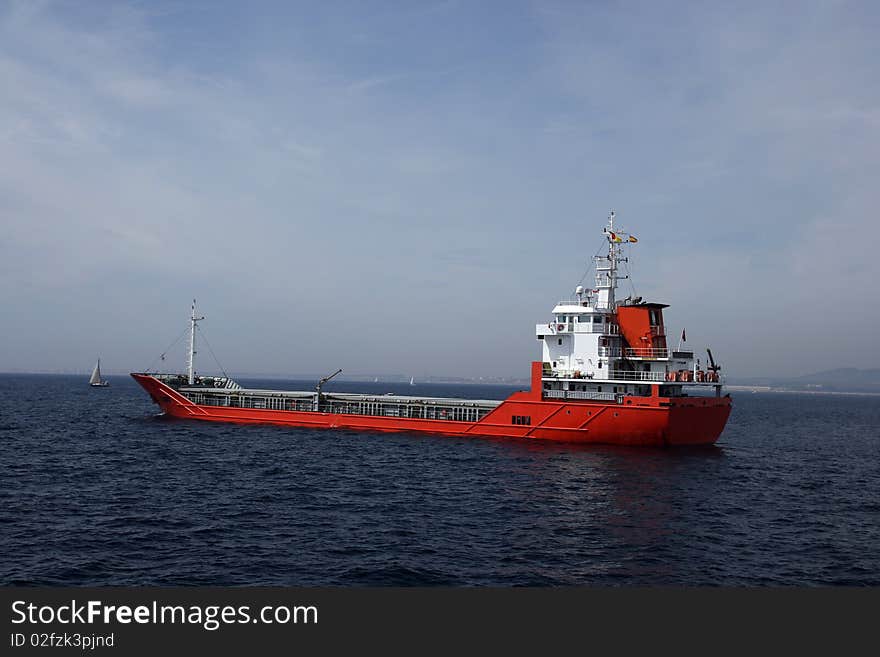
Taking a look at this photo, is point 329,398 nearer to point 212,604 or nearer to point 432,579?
point 432,579

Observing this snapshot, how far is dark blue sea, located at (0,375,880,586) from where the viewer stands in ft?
75.7

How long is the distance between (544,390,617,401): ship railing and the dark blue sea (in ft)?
15.0

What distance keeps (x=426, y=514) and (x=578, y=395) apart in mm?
25257

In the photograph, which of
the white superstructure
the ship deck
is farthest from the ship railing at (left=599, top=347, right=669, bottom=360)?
the ship deck

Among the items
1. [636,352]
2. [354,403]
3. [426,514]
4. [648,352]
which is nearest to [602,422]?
[636,352]

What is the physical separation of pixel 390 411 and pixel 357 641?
52.5 m

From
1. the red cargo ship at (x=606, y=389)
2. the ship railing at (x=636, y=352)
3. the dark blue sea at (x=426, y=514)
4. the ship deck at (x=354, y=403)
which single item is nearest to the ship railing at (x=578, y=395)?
the red cargo ship at (x=606, y=389)

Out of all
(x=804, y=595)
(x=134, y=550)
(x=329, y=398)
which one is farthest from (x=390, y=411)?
(x=804, y=595)

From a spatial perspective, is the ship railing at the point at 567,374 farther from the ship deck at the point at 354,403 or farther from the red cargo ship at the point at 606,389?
the ship deck at the point at 354,403

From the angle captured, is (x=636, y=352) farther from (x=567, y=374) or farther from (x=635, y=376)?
(x=567, y=374)

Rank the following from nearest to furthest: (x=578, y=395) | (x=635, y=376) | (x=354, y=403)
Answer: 1. (x=635, y=376)
2. (x=578, y=395)
3. (x=354, y=403)

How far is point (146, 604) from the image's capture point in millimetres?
14602

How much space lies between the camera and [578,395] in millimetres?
53594

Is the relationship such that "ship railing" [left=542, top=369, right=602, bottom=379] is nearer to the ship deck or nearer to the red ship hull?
the red ship hull
